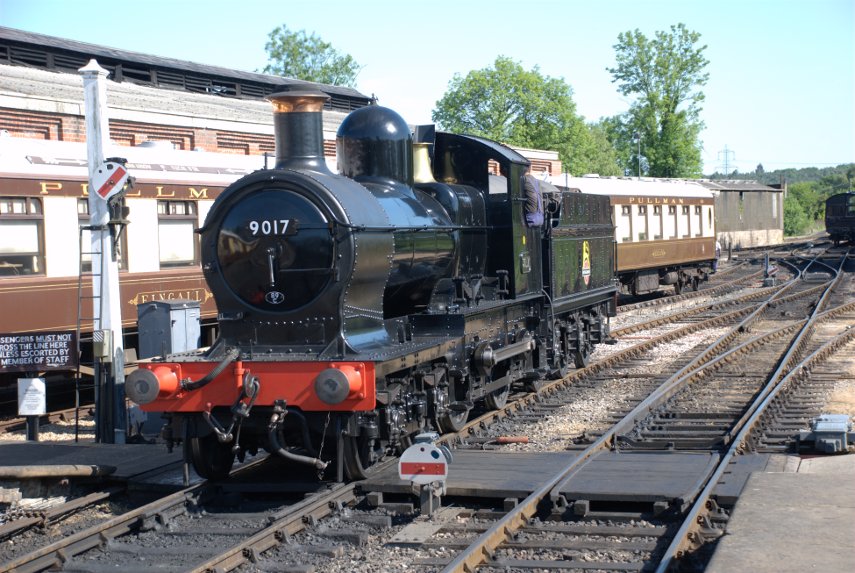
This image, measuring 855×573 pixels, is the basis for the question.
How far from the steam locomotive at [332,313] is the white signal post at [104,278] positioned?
2271 mm

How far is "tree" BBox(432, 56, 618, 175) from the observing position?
59.8 meters

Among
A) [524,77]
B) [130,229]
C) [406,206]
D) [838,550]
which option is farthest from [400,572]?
[524,77]

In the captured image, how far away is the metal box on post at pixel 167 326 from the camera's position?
11.1 meters

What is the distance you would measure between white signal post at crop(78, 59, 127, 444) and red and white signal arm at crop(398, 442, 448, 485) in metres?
4.10

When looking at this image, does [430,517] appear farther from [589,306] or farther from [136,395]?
[589,306]

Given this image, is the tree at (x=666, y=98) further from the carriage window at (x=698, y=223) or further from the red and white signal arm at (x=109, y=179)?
the red and white signal arm at (x=109, y=179)

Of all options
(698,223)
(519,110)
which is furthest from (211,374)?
(519,110)

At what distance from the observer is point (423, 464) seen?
7.17m

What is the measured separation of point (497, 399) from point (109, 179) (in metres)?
4.64

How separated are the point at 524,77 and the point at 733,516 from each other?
55.4m

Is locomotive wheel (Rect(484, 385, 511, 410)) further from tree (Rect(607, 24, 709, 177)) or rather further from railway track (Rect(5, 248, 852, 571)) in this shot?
tree (Rect(607, 24, 709, 177))

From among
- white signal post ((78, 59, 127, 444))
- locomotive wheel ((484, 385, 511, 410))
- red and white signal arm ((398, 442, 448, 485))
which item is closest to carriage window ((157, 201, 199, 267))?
white signal post ((78, 59, 127, 444))

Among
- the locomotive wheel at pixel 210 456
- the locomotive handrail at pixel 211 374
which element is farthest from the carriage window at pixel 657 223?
the locomotive handrail at pixel 211 374

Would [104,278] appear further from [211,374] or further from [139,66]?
[139,66]
